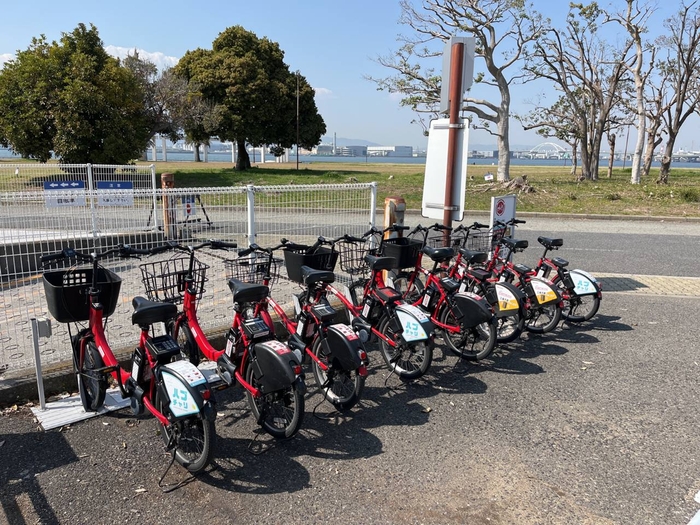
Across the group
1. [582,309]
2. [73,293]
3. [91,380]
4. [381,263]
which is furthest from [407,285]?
[73,293]

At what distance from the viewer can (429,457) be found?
3416mm

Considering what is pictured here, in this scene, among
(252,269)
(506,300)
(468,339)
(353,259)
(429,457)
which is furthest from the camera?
(353,259)

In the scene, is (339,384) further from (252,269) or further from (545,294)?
(545,294)

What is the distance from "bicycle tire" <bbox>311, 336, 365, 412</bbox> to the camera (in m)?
3.86

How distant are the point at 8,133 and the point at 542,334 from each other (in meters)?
19.6

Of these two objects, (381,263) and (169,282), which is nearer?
(169,282)

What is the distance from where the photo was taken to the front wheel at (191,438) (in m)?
2.98

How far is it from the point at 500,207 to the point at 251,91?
81.4 ft

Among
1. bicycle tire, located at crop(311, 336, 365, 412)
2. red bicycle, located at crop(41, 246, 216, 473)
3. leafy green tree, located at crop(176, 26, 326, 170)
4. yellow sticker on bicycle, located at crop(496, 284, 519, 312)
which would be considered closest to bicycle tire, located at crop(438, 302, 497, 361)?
yellow sticker on bicycle, located at crop(496, 284, 519, 312)

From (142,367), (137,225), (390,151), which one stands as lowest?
(142,367)

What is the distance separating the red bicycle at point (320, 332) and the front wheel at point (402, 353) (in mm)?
392

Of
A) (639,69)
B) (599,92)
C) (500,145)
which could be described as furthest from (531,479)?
(599,92)

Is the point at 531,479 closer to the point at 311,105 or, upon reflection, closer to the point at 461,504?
the point at 461,504

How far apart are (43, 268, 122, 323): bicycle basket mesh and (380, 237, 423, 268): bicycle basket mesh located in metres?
2.67
